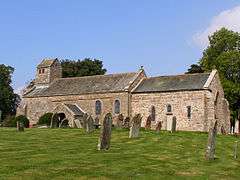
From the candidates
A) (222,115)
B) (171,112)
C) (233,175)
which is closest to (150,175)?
(233,175)

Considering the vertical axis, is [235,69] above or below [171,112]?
above

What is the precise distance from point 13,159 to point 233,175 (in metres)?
8.51

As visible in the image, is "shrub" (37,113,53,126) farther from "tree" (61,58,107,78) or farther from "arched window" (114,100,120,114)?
"tree" (61,58,107,78)

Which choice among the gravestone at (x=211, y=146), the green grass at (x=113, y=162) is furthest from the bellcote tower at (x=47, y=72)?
the gravestone at (x=211, y=146)

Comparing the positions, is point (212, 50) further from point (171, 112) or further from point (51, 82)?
point (51, 82)

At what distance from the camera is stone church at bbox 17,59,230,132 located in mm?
50656

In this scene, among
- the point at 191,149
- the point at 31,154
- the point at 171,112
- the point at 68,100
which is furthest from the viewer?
the point at 68,100

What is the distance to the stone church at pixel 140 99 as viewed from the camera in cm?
5066

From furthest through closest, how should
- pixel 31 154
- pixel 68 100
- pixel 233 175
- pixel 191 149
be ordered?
pixel 68 100 < pixel 191 149 < pixel 31 154 < pixel 233 175

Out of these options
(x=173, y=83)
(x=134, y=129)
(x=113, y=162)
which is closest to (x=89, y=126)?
(x=134, y=129)

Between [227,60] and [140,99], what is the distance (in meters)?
14.6

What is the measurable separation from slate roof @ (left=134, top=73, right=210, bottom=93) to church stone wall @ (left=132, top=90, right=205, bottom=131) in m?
0.59

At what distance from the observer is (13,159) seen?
56.1 ft

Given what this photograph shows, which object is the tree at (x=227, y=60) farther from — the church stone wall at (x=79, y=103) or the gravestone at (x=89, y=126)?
the gravestone at (x=89, y=126)
